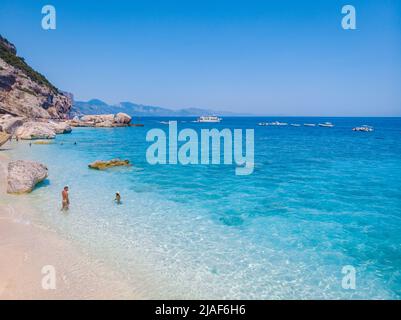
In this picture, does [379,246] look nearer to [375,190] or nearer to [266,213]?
[266,213]

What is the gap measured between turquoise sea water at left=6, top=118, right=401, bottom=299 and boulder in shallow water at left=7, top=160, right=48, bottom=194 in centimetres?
86

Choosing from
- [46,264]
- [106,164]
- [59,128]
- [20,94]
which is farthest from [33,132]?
[46,264]

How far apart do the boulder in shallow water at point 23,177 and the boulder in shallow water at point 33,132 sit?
135 feet

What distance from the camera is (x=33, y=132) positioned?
58.3 meters

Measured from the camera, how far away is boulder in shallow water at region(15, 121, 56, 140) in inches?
2243

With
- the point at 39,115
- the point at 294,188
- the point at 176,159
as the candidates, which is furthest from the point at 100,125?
the point at 294,188

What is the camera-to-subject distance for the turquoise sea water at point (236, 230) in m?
10.3

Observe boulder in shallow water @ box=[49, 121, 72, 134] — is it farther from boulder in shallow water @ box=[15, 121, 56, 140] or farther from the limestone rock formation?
→ the limestone rock formation

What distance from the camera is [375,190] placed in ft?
77.8

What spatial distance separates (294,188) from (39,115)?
280 ft

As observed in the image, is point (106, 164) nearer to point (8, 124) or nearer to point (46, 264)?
point (46, 264)

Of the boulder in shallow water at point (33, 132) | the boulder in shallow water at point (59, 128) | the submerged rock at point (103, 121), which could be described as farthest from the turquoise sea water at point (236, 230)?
→ the submerged rock at point (103, 121)

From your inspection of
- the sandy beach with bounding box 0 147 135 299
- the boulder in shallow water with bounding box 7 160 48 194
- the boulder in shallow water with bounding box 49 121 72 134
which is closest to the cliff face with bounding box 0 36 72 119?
the boulder in shallow water with bounding box 49 121 72 134

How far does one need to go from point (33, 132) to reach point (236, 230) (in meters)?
56.7
